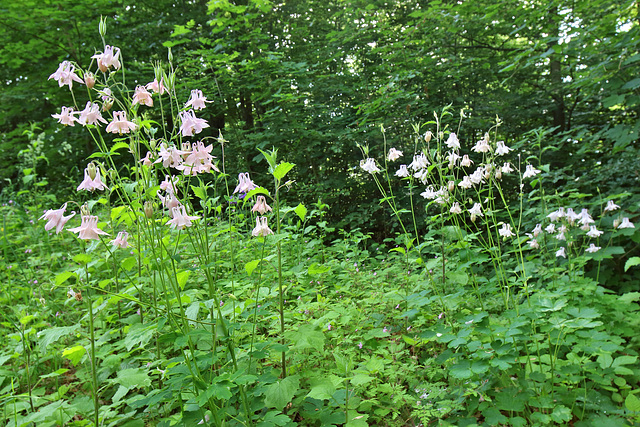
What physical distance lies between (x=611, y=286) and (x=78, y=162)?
9.47 meters

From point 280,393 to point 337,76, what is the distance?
5.87 metres

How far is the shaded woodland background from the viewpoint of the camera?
5.23 m

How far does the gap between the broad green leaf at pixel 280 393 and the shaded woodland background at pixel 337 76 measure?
367 cm

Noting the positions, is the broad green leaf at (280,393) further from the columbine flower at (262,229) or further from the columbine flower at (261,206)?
the columbine flower at (261,206)

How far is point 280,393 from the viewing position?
1.42 m

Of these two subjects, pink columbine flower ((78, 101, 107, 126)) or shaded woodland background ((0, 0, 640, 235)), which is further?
shaded woodland background ((0, 0, 640, 235))

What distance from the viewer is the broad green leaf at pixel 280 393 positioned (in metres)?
1.38

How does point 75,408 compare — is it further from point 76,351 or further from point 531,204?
point 531,204

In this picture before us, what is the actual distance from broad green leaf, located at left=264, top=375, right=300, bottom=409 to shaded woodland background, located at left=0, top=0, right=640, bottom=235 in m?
3.67

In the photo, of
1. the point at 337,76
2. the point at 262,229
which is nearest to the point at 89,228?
the point at 262,229

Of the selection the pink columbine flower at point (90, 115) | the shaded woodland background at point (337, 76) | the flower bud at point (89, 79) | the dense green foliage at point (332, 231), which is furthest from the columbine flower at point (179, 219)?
the shaded woodland background at point (337, 76)

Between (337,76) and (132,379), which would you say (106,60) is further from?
(337,76)

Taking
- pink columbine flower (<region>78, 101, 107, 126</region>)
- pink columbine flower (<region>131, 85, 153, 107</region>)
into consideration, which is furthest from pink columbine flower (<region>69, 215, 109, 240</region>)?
pink columbine flower (<region>131, 85, 153, 107</region>)

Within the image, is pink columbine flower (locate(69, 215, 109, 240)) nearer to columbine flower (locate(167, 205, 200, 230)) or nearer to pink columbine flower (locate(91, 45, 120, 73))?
columbine flower (locate(167, 205, 200, 230))
